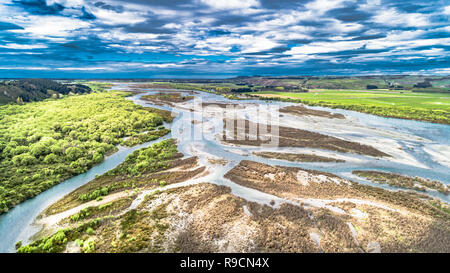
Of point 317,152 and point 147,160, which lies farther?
point 317,152

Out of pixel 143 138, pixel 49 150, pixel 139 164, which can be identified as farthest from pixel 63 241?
Answer: pixel 143 138

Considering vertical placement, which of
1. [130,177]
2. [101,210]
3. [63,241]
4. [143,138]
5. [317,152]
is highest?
[143,138]

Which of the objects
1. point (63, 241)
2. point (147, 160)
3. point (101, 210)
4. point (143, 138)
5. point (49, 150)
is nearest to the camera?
point (63, 241)

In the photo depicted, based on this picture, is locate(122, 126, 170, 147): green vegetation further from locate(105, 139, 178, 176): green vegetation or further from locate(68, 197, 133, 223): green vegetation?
locate(68, 197, 133, 223): green vegetation

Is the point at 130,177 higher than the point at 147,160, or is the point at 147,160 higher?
the point at 147,160

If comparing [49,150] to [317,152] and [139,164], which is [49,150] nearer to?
[139,164]

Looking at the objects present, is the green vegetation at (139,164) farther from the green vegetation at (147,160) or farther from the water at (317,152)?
the water at (317,152)

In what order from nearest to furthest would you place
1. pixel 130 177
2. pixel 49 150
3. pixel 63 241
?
pixel 63 241, pixel 130 177, pixel 49 150

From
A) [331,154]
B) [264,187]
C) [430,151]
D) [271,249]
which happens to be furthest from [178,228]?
[430,151]

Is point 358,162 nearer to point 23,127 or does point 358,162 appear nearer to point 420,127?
point 420,127

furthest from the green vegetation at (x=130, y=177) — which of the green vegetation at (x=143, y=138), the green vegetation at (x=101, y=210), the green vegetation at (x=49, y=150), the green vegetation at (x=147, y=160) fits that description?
the green vegetation at (x=143, y=138)
